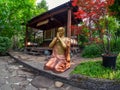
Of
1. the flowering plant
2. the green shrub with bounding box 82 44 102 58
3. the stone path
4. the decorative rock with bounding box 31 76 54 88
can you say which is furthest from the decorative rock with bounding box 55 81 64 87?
the green shrub with bounding box 82 44 102 58

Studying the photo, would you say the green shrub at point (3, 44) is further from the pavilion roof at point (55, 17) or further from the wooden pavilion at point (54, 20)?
the pavilion roof at point (55, 17)

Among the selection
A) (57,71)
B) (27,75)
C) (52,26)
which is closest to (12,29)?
(52,26)

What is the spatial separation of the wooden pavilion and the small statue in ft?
8.67

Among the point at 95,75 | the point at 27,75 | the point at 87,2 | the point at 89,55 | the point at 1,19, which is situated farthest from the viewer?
the point at 1,19

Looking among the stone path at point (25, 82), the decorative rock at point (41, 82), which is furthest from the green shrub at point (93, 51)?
the decorative rock at point (41, 82)

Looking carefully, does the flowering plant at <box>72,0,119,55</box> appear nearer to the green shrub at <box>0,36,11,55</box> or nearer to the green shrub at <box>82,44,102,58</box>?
the green shrub at <box>82,44,102,58</box>

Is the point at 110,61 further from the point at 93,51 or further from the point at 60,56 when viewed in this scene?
the point at 93,51

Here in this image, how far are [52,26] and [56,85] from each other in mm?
10015

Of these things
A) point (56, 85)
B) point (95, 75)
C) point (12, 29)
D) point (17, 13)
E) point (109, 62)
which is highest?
point (17, 13)

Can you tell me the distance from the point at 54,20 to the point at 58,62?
6.79 meters

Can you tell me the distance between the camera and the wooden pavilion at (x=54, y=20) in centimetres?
871

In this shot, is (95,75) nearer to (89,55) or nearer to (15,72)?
(15,72)

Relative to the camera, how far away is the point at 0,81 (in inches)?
217

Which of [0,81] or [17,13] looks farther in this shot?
[17,13]
